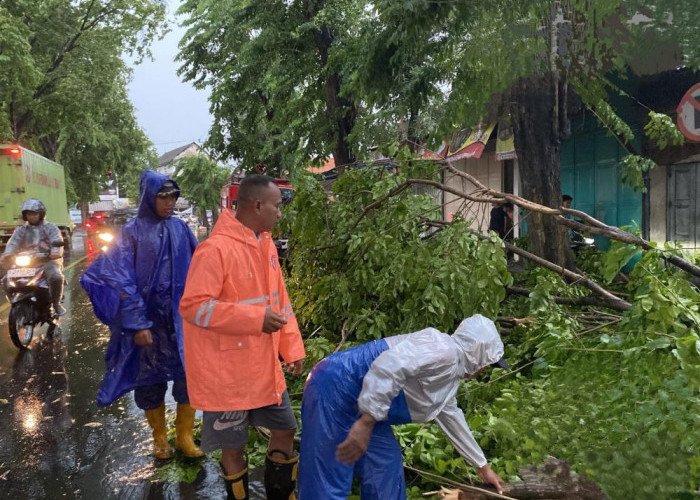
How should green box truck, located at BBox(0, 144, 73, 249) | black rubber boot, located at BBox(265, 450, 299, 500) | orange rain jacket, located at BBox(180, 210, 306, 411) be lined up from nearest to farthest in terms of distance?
orange rain jacket, located at BBox(180, 210, 306, 411) → black rubber boot, located at BBox(265, 450, 299, 500) → green box truck, located at BBox(0, 144, 73, 249)

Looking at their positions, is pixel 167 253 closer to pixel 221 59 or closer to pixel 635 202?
pixel 635 202

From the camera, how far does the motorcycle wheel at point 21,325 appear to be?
22.0 ft

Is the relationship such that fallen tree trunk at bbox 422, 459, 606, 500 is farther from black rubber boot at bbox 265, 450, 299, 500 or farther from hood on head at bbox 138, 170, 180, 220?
hood on head at bbox 138, 170, 180, 220

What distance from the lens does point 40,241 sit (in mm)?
6973

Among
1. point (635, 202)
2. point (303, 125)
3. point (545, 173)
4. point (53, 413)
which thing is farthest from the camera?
point (303, 125)

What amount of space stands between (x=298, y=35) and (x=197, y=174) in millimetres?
35714

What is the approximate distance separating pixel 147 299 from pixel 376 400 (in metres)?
2.12

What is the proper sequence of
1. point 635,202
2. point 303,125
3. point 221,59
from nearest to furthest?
point 635,202, point 303,125, point 221,59

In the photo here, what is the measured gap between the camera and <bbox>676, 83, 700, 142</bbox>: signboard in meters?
8.66

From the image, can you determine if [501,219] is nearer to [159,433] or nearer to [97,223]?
[159,433]

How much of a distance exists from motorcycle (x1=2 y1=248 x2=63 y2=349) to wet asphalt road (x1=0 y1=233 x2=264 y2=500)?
1.18 feet

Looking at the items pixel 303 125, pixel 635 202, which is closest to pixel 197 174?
pixel 303 125

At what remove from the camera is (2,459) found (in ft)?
13.0

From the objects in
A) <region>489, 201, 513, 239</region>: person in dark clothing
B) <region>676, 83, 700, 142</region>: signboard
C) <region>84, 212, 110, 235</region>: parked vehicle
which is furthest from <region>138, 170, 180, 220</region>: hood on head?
<region>84, 212, 110, 235</region>: parked vehicle
